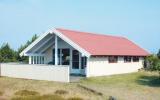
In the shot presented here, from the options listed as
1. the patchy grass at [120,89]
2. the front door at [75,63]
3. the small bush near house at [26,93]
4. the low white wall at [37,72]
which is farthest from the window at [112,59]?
the small bush near house at [26,93]

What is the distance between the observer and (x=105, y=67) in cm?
3284

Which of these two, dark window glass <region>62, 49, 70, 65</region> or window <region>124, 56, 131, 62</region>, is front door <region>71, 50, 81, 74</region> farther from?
window <region>124, 56, 131, 62</region>

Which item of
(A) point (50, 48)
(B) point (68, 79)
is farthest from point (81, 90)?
(A) point (50, 48)

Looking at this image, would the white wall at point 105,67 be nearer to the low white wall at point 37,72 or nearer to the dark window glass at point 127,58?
the dark window glass at point 127,58

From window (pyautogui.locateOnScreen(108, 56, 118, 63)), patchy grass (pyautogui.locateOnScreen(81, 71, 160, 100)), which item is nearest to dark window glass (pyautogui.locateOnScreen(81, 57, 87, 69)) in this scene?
patchy grass (pyautogui.locateOnScreen(81, 71, 160, 100))

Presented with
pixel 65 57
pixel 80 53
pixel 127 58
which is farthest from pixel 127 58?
pixel 80 53

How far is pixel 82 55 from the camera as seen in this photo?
2977 centimetres

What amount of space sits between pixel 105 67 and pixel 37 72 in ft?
21.5

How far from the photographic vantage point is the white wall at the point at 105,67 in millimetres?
30594

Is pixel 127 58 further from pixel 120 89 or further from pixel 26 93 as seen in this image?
pixel 26 93

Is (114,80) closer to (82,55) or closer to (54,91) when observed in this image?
(82,55)

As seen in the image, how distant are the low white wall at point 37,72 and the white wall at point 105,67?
2.98 m

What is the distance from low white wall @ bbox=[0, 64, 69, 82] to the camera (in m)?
28.0

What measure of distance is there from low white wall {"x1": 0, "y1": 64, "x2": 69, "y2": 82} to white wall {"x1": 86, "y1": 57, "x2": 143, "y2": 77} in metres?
2.98
